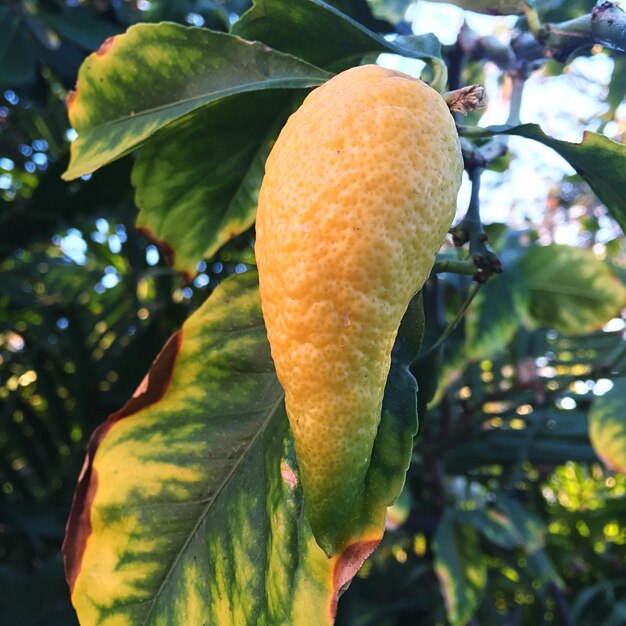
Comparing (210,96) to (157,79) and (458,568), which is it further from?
(458,568)

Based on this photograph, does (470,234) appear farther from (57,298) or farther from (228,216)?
(57,298)

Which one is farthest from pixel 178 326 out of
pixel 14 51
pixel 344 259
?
pixel 344 259

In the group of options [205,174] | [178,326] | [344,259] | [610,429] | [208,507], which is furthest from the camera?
[178,326]

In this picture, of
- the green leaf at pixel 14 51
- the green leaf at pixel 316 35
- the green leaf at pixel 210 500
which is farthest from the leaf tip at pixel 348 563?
the green leaf at pixel 14 51

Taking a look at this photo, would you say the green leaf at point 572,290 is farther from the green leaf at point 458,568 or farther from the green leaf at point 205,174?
the green leaf at point 205,174

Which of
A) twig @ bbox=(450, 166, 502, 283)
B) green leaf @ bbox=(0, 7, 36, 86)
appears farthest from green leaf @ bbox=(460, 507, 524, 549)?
green leaf @ bbox=(0, 7, 36, 86)

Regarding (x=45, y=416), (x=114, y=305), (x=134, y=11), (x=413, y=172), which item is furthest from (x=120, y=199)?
(x=413, y=172)
